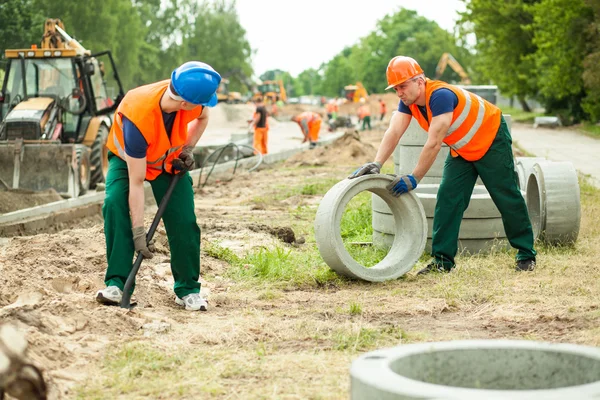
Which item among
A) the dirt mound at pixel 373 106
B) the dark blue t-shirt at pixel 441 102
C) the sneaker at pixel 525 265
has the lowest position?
the dirt mound at pixel 373 106

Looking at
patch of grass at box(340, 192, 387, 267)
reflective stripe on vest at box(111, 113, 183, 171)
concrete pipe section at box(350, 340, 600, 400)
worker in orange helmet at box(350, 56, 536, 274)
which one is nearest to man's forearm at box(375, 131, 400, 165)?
worker in orange helmet at box(350, 56, 536, 274)

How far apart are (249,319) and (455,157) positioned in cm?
275

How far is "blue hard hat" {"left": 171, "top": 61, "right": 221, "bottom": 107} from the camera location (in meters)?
6.00

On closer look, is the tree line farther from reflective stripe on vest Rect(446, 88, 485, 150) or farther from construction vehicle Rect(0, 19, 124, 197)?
reflective stripe on vest Rect(446, 88, 485, 150)

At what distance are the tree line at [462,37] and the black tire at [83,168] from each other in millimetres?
17998

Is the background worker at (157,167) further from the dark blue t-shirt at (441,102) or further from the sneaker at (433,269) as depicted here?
the sneaker at (433,269)

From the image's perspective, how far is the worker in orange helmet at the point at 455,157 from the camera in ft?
24.9

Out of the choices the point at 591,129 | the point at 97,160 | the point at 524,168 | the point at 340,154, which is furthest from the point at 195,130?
the point at 591,129

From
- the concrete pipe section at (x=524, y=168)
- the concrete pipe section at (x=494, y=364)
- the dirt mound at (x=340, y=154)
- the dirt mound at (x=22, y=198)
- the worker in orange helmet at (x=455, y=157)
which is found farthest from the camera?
the dirt mound at (x=340, y=154)

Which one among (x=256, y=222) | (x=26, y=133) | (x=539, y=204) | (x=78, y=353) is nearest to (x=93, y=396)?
(x=78, y=353)

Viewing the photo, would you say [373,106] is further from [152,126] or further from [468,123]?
[152,126]

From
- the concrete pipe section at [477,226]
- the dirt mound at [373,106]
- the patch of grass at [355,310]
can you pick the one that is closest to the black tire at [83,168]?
the concrete pipe section at [477,226]

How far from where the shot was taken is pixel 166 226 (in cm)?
661

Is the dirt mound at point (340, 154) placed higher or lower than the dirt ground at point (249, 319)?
lower
